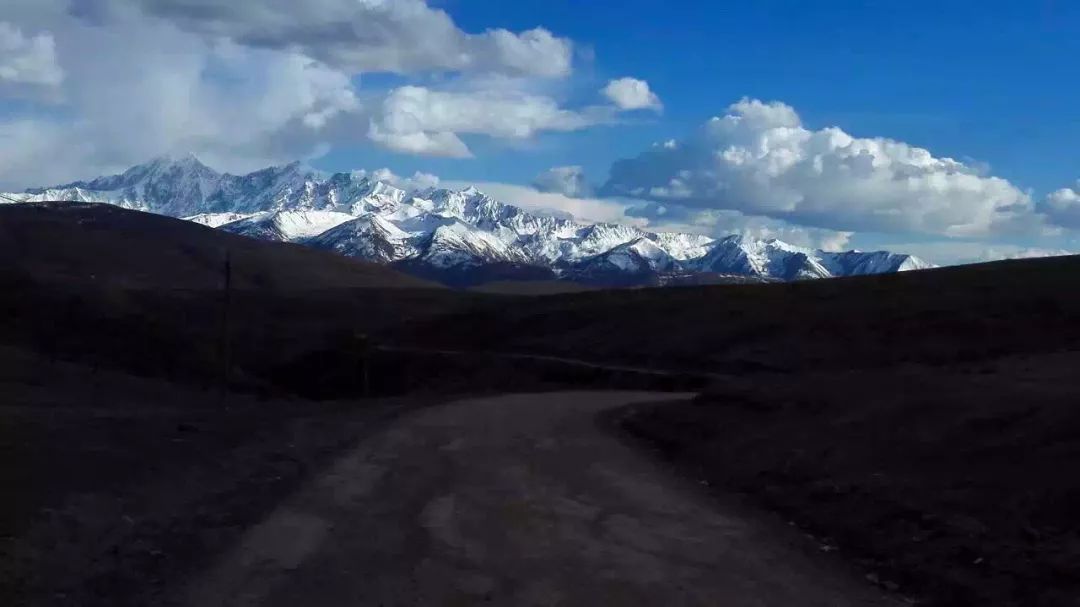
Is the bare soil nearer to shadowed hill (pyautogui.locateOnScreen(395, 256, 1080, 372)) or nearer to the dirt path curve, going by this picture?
the dirt path curve

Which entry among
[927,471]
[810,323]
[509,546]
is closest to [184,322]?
[810,323]

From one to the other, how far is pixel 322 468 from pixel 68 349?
54.7m

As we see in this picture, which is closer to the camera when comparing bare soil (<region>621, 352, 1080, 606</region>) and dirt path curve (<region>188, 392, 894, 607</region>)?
dirt path curve (<region>188, 392, 894, 607</region>)

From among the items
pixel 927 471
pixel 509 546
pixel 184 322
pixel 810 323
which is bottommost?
pixel 184 322

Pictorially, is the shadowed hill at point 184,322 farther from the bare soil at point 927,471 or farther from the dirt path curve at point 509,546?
the dirt path curve at point 509,546

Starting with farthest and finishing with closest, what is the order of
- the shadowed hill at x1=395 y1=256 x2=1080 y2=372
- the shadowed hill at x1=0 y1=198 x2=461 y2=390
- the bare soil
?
1. the shadowed hill at x1=0 y1=198 x2=461 y2=390
2. the shadowed hill at x1=395 y1=256 x2=1080 y2=372
3. the bare soil

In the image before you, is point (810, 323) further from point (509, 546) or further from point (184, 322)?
point (184, 322)

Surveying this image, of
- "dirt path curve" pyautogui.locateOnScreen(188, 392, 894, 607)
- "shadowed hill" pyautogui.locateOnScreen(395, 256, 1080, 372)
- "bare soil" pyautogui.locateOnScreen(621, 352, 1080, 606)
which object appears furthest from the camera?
"shadowed hill" pyautogui.locateOnScreen(395, 256, 1080, 372)

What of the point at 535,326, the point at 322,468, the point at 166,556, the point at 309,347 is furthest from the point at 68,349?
the point at 166,556

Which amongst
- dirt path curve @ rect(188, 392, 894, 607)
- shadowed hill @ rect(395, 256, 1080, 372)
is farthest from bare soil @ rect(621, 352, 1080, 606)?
shadowed hill @ rect(395, 256, 1080, 372)

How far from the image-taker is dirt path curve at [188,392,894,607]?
11.2 metres

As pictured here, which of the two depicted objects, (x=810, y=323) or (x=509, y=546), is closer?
(x=509, y=546)

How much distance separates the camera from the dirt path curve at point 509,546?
11195 mm

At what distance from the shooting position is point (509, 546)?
1338cm
